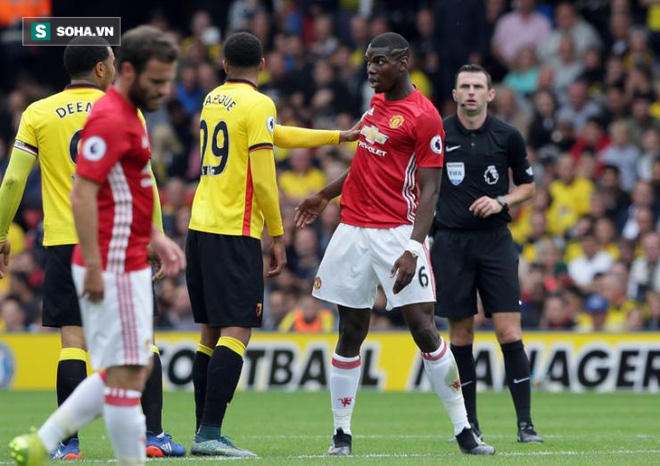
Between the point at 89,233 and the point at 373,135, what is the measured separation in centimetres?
290

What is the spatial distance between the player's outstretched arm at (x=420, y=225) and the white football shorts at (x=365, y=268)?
24 cm

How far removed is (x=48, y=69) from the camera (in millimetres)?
23359

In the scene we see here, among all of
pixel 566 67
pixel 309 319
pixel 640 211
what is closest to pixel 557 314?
pixel 640 211

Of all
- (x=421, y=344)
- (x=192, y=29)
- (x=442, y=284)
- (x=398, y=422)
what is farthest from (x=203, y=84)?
(x=421, y=344)

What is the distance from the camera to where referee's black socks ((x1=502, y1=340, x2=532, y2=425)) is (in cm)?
962

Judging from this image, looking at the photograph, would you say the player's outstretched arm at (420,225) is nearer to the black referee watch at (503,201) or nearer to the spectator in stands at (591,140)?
the black referee watch at (503,201)

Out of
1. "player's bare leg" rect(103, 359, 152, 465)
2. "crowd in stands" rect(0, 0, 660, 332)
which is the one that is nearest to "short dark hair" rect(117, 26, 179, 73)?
"player's bare leg" rect(103, 359, 152, 465)

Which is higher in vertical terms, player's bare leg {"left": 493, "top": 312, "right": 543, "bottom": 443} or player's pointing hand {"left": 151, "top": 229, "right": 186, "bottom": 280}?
player's pointing hand {"left": 151, "top": 229, "right": 186, "bottom": 280}

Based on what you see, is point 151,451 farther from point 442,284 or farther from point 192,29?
point 192,29

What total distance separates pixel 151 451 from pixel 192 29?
16.0m

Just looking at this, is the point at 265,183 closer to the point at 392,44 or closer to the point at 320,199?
the point at 320,199

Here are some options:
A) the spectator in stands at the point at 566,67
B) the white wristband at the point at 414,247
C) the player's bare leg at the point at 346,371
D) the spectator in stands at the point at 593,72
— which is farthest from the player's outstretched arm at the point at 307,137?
the spectator in stands at the point at 566,67

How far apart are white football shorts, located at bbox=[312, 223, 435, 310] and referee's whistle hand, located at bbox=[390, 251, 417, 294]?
29 cm

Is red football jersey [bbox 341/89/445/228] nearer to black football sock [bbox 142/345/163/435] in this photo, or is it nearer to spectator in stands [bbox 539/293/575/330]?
black football sock [bbox 142/345/163/435]
